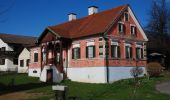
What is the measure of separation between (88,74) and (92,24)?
6561 mm

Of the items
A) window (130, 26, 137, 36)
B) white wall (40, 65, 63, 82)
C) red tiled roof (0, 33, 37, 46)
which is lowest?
white wall (40, 65, 63, 82)

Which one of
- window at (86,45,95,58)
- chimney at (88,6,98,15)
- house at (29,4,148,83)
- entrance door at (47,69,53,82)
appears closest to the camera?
house at (29,4,148,83)

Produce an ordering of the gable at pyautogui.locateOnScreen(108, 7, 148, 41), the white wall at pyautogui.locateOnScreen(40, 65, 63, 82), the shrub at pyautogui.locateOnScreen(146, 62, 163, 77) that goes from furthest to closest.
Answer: the white wall at pyautogui.locateOnScreen(40, 65, 63, 82) < the shrub at pyautogui.locateOnScreen(146, 62, 163, 77) < the gable at pyautogui.locateOnScreen(108, 7, 148, 41)

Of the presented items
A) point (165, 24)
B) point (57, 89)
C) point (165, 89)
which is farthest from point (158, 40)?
point (57, 89)

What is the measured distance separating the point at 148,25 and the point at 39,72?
21032 mm

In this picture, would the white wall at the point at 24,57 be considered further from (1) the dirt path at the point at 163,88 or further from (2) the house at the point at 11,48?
(1) the dirt path at the point at 163,88

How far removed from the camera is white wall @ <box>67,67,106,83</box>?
3346 centimetres

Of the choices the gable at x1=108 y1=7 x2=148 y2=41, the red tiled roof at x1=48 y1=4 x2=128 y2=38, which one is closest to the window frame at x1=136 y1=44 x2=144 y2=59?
the gable at x1=108 y1=7 x2=148 y2=41

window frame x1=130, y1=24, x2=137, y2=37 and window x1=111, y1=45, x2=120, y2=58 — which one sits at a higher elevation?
window frame x1=130, y1=24, x2=137, y2=37

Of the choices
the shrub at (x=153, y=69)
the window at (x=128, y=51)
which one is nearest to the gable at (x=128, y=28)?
the window at (x=128, y=51)

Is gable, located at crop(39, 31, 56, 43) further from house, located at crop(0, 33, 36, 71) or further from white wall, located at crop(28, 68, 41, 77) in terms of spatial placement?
house, located at crop(0, 33, 36, 71)

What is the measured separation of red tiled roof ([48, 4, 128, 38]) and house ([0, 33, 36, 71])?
26577 millimetres

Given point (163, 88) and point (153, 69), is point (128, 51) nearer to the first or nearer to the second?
point (153, 69)

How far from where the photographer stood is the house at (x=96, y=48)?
112 feet
